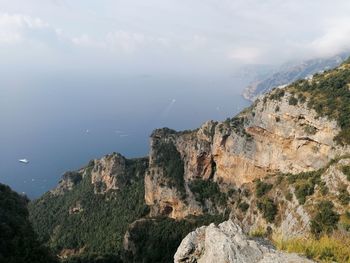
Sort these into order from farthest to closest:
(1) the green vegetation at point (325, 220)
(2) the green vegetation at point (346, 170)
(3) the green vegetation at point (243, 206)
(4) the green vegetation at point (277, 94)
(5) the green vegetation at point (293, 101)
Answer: (4) the green vegetation at point (277, 94), (5) the green vegetation at point (293, 101), (3) the green vegetation at point (243, 206), (2) the green vegetation at point (346, 170), (1) the green vegetation at point (325, 220)

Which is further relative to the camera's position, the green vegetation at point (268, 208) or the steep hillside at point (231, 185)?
the green vegetation at point (268, 208)

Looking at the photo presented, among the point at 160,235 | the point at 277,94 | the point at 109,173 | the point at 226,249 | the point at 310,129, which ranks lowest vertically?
the point at 160,235

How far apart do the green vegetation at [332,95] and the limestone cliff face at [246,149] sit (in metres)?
0.76

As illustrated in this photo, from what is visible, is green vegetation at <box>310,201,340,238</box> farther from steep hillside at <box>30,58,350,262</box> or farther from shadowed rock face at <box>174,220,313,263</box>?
shadowed rock face at <box>174,220,313,263</box>

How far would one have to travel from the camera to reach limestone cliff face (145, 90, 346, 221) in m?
39.7

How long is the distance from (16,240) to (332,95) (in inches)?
1192

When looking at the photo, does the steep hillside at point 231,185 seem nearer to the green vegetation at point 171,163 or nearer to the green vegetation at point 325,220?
the green vegetation at point 325,220

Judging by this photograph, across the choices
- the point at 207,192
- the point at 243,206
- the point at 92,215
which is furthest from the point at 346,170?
the point at 92,215

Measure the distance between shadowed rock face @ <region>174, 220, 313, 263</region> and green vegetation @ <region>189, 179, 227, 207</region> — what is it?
45860 mm

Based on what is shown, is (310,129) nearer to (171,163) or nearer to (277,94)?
(277,94)

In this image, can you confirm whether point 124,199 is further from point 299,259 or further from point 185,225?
point 299,259

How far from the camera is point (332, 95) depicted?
131ft

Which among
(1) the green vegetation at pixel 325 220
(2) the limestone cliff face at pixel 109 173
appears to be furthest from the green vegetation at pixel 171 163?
(1) the green vegetation at pixel 325 220

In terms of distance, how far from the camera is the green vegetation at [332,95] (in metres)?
36.5
